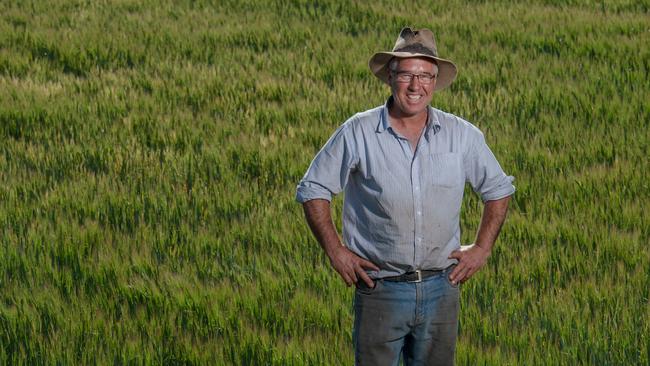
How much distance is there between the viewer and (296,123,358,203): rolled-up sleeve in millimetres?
3551

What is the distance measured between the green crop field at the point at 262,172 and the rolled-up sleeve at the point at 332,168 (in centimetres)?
129

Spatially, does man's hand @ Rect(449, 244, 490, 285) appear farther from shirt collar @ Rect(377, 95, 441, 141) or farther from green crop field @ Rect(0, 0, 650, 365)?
green crop field @ Rect(0, 0, 650, 365)

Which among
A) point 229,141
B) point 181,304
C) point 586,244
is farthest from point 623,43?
point 181,304

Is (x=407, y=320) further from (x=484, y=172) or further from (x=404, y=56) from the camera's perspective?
(x=404, y=56)

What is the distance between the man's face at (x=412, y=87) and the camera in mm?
3510

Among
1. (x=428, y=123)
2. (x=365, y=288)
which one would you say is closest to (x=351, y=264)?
(x=365, y=288)

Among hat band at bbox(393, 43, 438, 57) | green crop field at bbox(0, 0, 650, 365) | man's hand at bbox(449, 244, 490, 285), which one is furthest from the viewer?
green crop field at bbox(0, 0, 650, 365)

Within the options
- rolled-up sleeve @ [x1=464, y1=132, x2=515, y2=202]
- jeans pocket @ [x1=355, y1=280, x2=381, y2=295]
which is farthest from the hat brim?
jeans pocket @ [x1=355, y1=280, x2=381, y2=295]

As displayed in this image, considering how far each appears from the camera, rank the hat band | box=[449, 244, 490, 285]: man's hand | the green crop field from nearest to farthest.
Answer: the hat band, box=[449, 244, 490, 285]: man's hand, the green crop field

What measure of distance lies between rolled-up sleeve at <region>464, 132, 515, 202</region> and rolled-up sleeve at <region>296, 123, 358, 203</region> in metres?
0.38

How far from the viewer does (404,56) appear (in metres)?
3.49

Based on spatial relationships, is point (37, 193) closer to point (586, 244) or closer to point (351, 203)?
point (586, 244)

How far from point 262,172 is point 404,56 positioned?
4.04 meters

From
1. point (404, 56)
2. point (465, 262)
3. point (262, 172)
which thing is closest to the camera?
point (404, 56)
